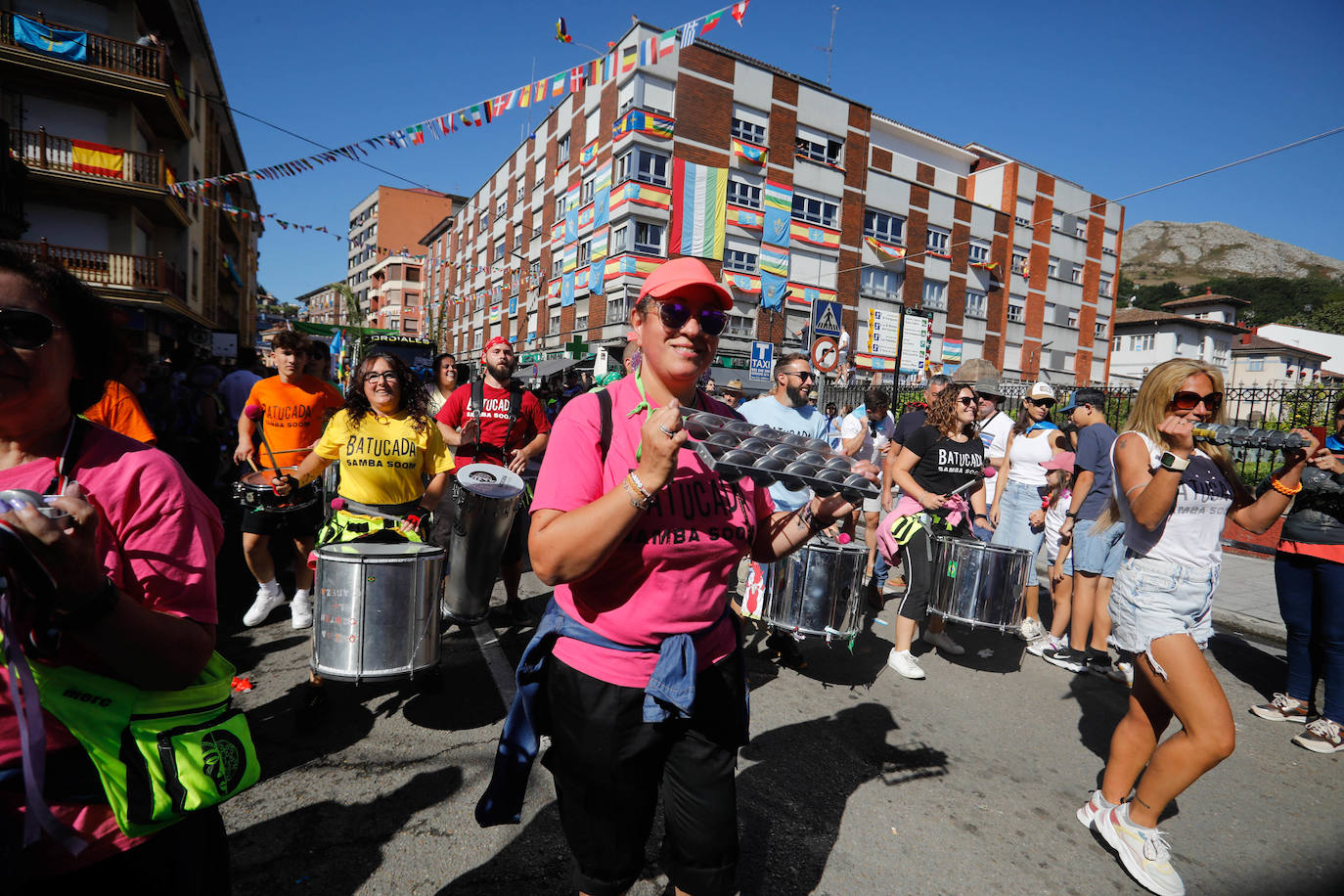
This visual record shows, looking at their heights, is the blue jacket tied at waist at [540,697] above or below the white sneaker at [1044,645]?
above

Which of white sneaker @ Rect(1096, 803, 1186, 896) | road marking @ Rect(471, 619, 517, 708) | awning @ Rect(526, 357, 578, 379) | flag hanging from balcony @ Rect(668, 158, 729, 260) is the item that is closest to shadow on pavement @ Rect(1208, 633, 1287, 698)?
white sneaker @ Rect(1096, 803, 1186, 896)

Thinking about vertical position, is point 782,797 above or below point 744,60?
below

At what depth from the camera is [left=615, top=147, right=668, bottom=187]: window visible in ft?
96.3

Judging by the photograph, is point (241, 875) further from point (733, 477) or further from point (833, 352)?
point (833, 352)

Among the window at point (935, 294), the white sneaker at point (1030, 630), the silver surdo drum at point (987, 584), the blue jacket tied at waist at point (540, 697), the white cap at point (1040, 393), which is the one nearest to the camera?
the blue jacket tied at waist at point (540, 697)

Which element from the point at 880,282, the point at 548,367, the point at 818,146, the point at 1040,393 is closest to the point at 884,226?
the point at 880,282

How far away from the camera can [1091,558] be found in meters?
5.16

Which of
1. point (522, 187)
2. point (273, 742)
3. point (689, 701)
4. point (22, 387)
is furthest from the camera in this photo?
point (522, 187)

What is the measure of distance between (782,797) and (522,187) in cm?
4525

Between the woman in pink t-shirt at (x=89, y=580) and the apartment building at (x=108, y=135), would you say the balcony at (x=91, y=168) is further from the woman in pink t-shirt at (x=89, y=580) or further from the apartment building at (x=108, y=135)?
the woman in pink t-shirt at (x=89, y=580)

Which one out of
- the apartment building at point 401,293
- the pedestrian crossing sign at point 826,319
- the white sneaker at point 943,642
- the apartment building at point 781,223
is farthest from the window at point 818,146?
the apartment building at point 401,293

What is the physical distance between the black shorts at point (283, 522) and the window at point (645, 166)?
88.6 feet

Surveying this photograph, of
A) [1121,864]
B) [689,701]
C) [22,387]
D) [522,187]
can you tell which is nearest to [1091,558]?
[1121,864]

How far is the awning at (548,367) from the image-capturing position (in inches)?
1197
